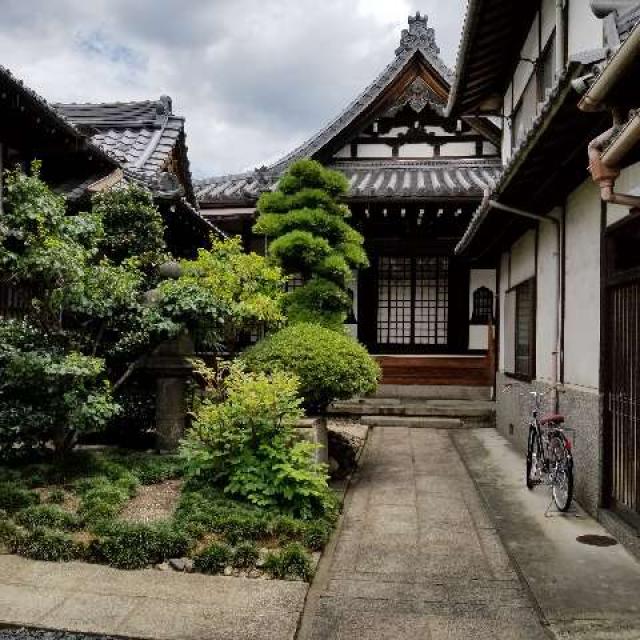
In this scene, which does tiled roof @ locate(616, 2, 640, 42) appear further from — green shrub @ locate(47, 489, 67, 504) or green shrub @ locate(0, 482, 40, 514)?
green shrub @ locate(0, 482, 40, 514)

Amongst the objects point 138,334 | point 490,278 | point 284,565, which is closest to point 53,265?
point 138,334

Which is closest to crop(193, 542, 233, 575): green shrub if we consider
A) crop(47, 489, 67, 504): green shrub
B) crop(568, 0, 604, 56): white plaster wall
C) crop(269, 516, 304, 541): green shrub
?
crop(269, 516, 304, 541): green shrub

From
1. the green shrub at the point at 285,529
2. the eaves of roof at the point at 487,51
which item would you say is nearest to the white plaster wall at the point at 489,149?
the eaves of roof at the point at 487,51

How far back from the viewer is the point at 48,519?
21.6ft

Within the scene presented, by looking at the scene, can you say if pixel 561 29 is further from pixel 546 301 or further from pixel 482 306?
pixel 482 306

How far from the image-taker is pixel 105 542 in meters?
6.13

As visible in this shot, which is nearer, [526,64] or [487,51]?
[526,64]

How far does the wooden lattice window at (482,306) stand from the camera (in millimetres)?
18391

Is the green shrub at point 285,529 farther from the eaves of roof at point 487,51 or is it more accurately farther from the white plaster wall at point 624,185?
the eaves of roof at point 487,51

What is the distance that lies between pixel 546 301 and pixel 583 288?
2.31 metres

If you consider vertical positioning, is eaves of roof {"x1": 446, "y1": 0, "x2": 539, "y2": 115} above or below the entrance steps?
above

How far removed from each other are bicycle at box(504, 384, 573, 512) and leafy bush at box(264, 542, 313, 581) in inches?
139

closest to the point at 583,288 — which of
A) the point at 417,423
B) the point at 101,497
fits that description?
the point at 101,497

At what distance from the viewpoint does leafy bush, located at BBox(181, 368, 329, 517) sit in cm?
741
